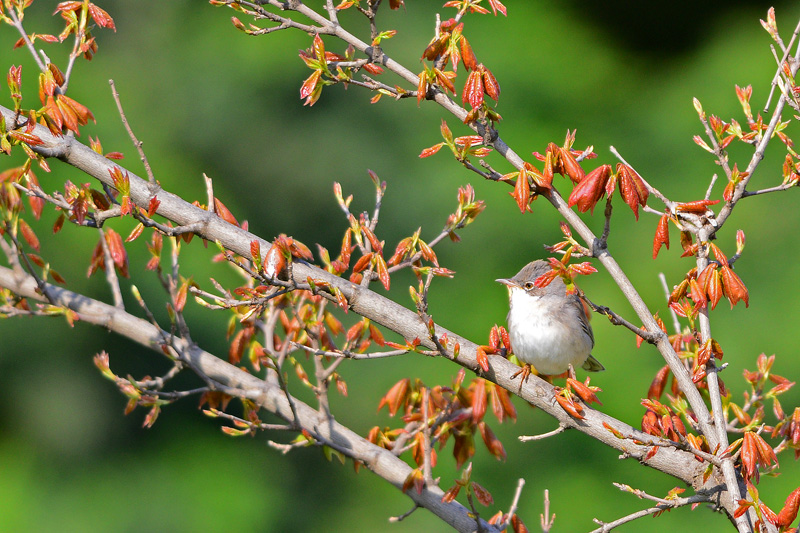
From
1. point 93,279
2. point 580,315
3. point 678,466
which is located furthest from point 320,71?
point 93,279

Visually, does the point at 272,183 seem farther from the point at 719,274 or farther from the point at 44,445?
the point at 719,274

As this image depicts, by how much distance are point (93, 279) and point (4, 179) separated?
2.25m

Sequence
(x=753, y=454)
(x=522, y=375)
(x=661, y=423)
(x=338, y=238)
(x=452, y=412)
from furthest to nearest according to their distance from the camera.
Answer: (x=338, y=238), (x=452, y=412), (x=522, y=375), (x=661, y=423), (x=753, y=454)

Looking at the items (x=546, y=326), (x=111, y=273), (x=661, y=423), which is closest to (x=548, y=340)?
(x=546, y=326)

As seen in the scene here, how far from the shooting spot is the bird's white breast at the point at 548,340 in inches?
88.5

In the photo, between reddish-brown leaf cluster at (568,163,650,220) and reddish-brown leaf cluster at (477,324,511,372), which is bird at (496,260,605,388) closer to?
reddish-brown leaf cluster at (477,324,511,372)

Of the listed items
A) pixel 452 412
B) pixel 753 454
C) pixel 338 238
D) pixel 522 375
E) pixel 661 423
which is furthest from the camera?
pixel 338 238

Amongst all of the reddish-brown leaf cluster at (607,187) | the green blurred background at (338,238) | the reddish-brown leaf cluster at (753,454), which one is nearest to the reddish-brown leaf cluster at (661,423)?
the reddish-brown leaf cluster at (753,454)

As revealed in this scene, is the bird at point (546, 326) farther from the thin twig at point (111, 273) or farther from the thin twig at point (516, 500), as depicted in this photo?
the thin twig at point (111, 273)

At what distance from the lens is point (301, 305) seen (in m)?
1.95

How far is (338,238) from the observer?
4.57 meters

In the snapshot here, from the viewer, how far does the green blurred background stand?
3.81 m

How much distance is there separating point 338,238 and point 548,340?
2.49m

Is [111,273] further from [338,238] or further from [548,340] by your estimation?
[338,238]
